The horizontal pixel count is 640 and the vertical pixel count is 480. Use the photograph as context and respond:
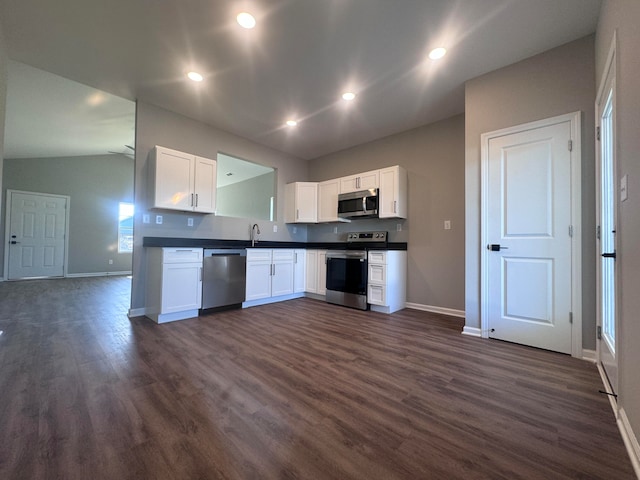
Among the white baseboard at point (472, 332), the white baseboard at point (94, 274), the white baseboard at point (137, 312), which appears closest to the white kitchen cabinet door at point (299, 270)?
the white baseboard at point (137, 312)

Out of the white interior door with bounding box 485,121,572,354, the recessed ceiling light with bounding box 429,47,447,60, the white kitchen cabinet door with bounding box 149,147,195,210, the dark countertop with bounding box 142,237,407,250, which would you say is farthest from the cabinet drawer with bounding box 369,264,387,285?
the white kitchen cabinet door with bounding box 149,147,195,210

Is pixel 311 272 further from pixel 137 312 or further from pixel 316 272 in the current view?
pixel 137 312

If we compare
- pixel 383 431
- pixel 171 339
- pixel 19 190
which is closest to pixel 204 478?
pixel 383 431

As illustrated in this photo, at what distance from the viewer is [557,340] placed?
228 cm

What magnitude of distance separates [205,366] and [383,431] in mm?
1342

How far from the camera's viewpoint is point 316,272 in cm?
452

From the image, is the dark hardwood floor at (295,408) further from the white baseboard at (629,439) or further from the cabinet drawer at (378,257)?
the cabinet drawer at (378,257)

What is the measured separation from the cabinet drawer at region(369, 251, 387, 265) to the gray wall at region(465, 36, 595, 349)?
3.68 ft

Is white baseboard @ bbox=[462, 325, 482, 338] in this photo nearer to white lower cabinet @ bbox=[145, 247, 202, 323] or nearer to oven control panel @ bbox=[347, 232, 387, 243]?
oven control panel @ bbox=[347, 232, 387, 243]

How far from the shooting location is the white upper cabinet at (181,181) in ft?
10.7

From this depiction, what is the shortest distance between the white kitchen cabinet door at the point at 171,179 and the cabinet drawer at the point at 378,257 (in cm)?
259

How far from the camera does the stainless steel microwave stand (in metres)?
4.03

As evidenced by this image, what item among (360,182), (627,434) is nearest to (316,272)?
(360,182)

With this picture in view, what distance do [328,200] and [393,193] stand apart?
1236 millimetres
